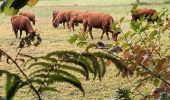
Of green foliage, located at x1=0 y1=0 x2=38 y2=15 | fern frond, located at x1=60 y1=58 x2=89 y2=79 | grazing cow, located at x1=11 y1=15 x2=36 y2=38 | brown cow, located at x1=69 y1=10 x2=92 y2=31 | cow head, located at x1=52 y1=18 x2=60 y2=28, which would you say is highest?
green foliage, located at x1=0 y1=0 x2=38 y2=15

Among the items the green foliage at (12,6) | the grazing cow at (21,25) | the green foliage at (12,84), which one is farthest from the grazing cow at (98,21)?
the green foliage at (12,84)

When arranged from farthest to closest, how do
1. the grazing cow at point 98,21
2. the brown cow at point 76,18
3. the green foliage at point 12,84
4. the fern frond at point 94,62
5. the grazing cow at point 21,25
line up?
the brown cow at point 76,18
the grazing cow at point 21,25
the grazing cow at point 98,21
the fern frond at point 94,62
the green foliage at point 12,84

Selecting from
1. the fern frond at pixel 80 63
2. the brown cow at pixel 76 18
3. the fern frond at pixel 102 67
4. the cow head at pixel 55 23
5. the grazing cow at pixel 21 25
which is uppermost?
the fern frond at pixel 80 63

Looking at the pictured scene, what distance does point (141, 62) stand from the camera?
2277mm

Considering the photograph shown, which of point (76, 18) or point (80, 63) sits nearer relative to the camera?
point (80, 63)

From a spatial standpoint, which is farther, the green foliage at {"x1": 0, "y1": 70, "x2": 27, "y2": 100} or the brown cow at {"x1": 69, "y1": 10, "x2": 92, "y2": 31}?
the brown cow at {"x1": 69, "y1": 10, "x2": 92, "y2": 31}

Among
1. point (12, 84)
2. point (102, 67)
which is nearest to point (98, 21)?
point (102, 67)

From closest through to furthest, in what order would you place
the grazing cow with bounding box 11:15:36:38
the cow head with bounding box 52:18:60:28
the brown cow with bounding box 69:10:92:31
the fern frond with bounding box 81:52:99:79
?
the fern frond with bounding box 81:52:99:79 → the grazing cow with bounding box 11:15:36:38 → the brown cow with bounding box 69:10:92:31 → the cow head with bounding box 52:18:60:28

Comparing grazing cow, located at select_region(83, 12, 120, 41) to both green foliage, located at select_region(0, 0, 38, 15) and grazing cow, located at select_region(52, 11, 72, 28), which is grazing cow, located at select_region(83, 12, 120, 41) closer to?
grazing cow, located at select_region(52, 11, 72, 28)

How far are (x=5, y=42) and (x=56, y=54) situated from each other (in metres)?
11.8

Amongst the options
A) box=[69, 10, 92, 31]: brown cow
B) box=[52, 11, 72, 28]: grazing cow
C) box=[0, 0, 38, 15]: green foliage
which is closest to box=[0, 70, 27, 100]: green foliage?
box=[0, 0, 38, 15]: green foliage

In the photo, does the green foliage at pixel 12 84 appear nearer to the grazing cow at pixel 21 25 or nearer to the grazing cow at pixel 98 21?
the grazing cow at pixel 98 21

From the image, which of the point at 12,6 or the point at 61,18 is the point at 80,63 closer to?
the point at 12,6

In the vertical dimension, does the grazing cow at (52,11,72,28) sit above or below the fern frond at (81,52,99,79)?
below
